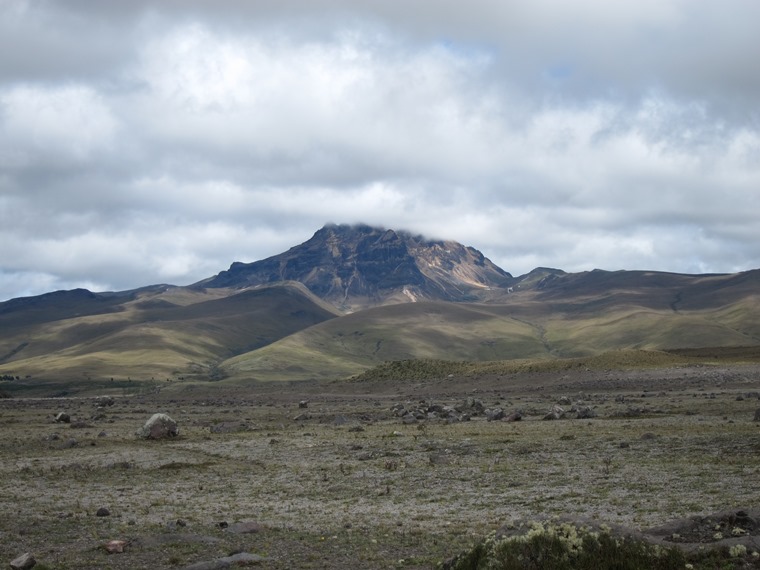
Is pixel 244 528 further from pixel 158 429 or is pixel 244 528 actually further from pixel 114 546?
pixel 158 429

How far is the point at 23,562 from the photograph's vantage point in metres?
18.4

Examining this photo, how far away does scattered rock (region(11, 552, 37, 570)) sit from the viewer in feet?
60.1

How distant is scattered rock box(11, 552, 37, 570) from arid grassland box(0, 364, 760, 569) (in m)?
0.30

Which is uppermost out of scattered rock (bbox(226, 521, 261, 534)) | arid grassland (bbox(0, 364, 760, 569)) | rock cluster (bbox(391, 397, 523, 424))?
scattered rock (bbox(226, 521, 261, 534))

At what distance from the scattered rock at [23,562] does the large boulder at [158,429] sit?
37344mm

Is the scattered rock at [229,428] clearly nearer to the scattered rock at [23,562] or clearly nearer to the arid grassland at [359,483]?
the arid grassland at [359,483]

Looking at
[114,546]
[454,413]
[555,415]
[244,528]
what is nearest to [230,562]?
[114,546]

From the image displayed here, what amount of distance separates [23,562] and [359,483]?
1611cm

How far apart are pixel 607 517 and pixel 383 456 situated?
64.3 feet

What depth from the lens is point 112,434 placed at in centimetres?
5897

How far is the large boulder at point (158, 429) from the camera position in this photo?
55225mm

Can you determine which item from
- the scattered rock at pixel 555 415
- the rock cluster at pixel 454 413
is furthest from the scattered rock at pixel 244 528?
the scattered rock at pixel 555 415

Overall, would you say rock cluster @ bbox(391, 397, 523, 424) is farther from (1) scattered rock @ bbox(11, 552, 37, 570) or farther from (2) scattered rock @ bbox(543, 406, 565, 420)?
(1) scattered rock @ bbox(11, 552, 37, 570)

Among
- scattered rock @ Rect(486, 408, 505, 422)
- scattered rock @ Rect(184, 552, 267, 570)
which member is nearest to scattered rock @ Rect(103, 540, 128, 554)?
scattered rock @ Rect(184, 552, 267, 570)
